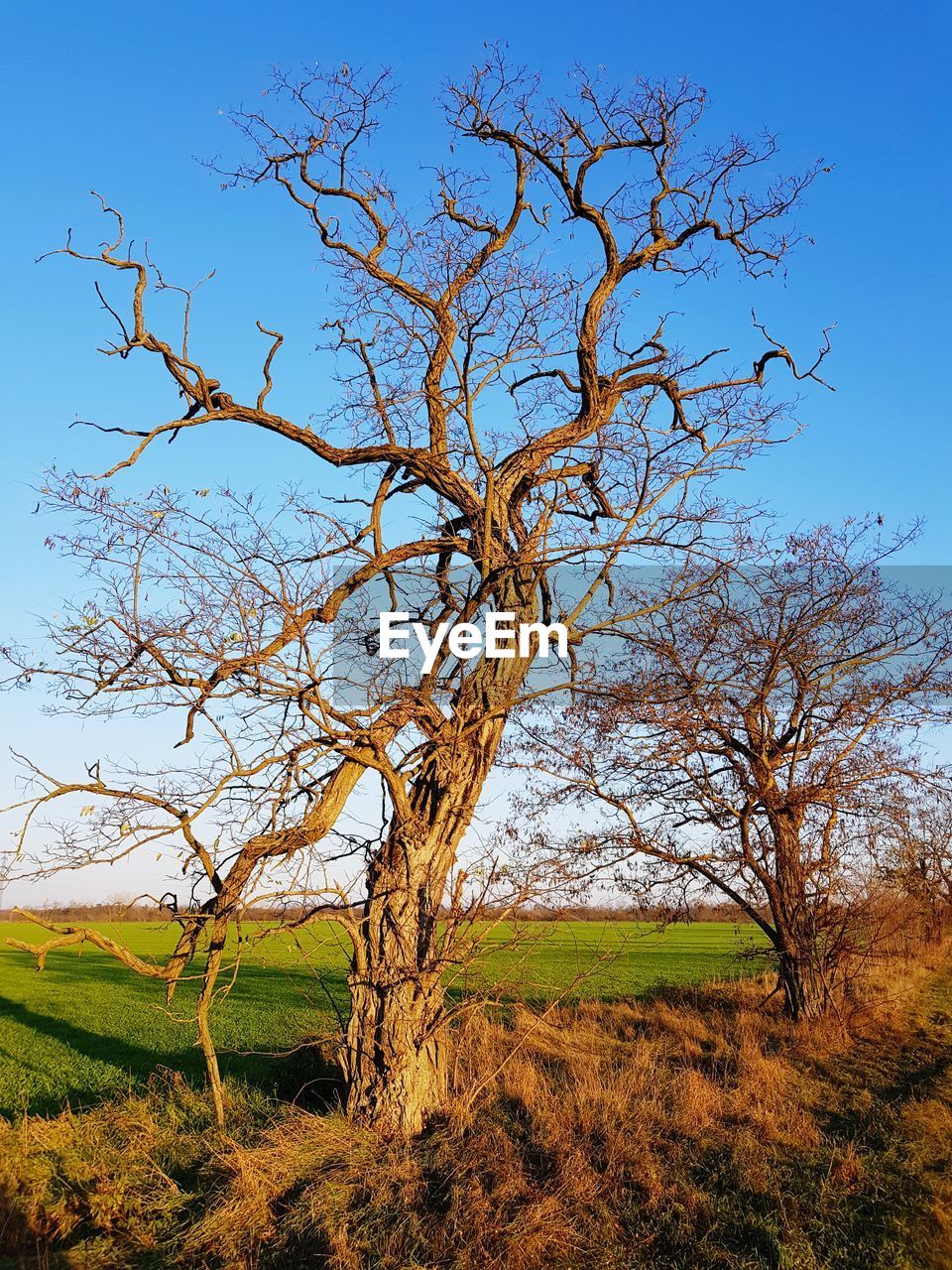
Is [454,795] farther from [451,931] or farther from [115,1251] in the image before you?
[115,1251]

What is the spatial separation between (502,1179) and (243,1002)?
1465 cm

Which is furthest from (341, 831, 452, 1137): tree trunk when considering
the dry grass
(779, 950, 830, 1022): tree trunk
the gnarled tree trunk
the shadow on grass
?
(779, 950, 830, 1022): tree trunk

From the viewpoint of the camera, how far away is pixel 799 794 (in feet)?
38.2

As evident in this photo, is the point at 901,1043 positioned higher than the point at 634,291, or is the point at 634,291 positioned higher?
the point at 634,291

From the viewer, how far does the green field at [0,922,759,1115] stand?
24.5 feet

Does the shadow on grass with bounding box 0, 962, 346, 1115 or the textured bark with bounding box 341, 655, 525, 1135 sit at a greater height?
the textured bark with bounding box 341, 655, 525, 1135

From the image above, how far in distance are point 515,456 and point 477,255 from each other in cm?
187

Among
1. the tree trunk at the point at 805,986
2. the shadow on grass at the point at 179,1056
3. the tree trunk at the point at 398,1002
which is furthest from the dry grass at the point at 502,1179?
the tree trunk at the point at 805,986

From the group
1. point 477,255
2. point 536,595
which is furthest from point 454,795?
point 477,255

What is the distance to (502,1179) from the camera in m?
6.02

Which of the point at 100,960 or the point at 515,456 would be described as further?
the point at 100,960

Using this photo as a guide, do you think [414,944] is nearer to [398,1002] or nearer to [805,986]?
[398,1002]

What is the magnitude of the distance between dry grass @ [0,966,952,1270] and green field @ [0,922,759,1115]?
2.47ft

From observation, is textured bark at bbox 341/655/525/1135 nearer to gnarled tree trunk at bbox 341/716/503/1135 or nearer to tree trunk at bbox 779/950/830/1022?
gnarled tree trunk at bbox 341/716/503/1135
